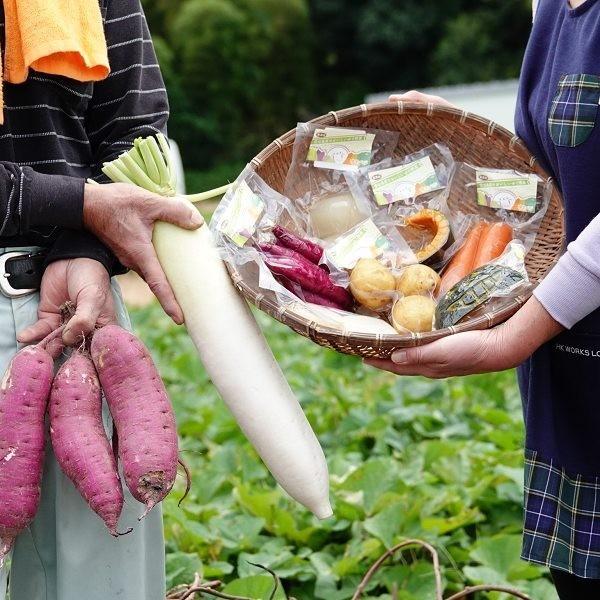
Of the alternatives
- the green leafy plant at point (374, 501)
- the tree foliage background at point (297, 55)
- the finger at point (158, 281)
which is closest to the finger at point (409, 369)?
the finger at point (158, 281)

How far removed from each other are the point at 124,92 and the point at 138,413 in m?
0.60

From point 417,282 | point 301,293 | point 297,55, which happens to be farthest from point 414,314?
point 297,55

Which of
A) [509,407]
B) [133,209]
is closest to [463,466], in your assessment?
[509,407]

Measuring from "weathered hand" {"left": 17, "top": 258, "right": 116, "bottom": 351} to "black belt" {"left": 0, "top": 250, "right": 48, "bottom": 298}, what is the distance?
0.02m

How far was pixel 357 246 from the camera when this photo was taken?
183cm

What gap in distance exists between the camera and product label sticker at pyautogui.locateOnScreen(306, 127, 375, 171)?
1863 millimetres

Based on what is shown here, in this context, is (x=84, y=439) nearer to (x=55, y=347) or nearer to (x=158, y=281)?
(x=55, y=347)

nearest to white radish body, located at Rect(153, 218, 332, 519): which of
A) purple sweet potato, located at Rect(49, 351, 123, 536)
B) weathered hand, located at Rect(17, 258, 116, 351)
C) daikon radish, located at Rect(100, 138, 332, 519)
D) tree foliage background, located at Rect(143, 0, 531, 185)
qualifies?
daikon radish, located at Rect(100, 138, 332, 519)

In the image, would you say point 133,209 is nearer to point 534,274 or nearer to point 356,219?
point 356,219

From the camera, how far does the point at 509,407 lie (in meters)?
4.01

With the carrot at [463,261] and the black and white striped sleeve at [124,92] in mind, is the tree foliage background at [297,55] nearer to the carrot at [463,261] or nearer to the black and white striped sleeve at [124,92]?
the black and white striped sleeve at [124,92]

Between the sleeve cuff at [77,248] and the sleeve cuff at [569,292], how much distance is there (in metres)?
0.76

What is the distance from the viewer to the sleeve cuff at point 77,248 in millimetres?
1660

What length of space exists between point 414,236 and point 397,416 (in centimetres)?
188
